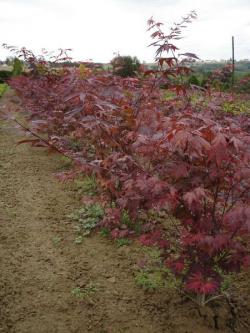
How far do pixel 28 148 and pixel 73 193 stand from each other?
3.08m

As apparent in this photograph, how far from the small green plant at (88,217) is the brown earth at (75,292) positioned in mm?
115

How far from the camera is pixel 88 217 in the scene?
4973mm

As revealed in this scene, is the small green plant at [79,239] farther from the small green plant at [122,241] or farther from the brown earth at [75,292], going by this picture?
the small green plant at [122,241]

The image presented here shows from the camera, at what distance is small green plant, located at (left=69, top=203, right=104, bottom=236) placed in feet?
15.4

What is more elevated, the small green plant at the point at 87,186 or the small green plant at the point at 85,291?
the small green plant at the point at 87,186

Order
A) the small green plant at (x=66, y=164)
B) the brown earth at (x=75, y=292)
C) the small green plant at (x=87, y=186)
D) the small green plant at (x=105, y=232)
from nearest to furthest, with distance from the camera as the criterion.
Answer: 1. the brown earth at (x=75, y=292)
2. the small green plant at (x=105, y=232)
3. the small green plant at (x=87, y=186)
4. the small green plant at (x=66, y=164)

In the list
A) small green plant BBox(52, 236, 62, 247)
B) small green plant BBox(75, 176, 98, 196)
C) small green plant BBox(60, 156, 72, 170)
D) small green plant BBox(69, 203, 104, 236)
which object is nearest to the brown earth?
small green plant BBox(52, 236, 62, 247)

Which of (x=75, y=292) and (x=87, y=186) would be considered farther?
(x=87, y=186)

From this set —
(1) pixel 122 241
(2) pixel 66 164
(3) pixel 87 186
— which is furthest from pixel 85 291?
(2) pixel 66 164

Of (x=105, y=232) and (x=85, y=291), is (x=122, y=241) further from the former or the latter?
(x=85, y=291)

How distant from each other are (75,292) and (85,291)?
9 centimetres

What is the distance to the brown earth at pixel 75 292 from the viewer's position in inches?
125

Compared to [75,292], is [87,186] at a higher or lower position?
higher

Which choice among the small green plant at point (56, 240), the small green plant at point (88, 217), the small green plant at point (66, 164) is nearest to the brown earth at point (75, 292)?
the small green plant at point (56, 240)
